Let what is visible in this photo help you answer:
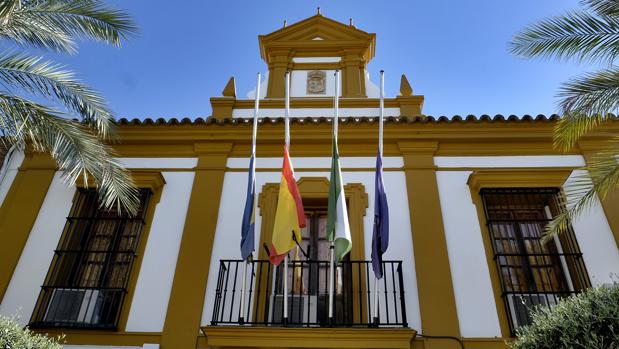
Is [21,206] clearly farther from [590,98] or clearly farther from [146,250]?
[590,98]

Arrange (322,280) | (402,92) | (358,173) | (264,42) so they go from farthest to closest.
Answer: (264,42)
(402,92)
(358,173)
(322,280)

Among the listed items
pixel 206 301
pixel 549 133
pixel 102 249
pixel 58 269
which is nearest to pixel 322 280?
pixel 206 301

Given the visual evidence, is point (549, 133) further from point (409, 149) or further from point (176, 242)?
point (176, 242)

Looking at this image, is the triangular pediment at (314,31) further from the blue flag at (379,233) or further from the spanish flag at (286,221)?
the blue flag at (379,233)

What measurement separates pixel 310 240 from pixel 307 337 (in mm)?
1617

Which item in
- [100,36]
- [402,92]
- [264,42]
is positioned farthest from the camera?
[264,42]

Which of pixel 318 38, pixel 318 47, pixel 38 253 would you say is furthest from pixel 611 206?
pixel 38 253

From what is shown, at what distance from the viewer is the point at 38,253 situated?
6.94m

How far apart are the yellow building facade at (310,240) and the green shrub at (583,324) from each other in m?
1.87

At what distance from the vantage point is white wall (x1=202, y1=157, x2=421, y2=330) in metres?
6.50

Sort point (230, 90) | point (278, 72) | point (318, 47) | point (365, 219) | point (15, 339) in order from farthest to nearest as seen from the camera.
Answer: point (318, 47)
point (278, 72)
point (230, 90)
point (365, 219)
point (15, 339)

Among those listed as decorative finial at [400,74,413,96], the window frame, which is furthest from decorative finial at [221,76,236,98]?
the window frame

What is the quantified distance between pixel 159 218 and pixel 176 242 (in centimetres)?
48

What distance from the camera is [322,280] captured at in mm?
6801
